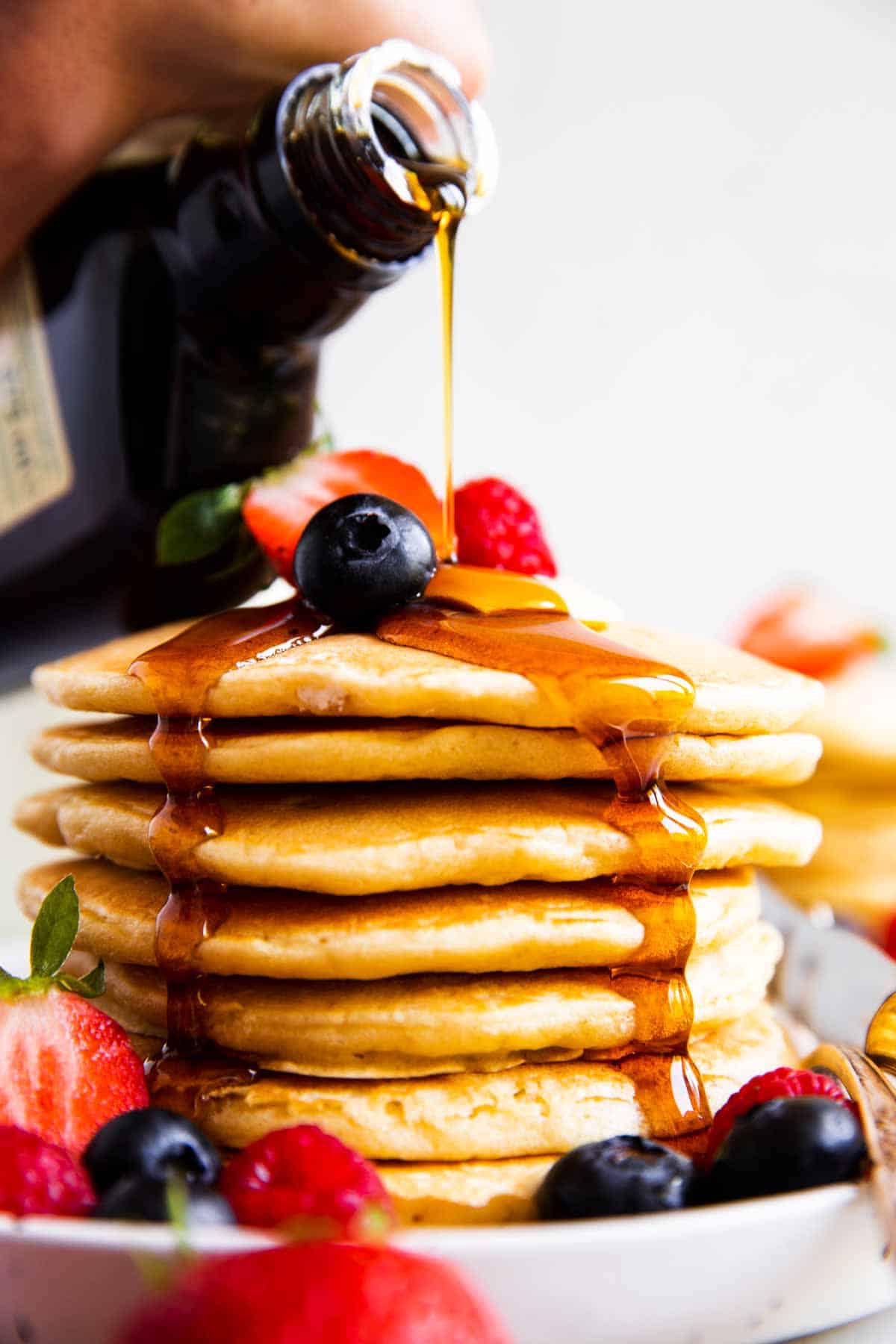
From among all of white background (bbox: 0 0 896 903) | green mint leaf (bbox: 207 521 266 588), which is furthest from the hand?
white background (bbox: 0 0 896 903)

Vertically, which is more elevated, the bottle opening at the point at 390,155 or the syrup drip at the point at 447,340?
the bottle opening at the point at 390,155

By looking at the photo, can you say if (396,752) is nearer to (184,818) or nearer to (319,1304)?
(184,818)

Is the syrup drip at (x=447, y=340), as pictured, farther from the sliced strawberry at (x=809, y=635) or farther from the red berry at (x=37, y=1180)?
the sliced strawberry at (x=809, y=635)

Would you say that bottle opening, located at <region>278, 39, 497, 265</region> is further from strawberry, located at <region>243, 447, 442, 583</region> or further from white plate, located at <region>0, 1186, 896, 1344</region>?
white plate, located at <region>0, 1186, 896, 1344</region>

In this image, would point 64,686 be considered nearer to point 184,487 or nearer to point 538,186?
point 184,487

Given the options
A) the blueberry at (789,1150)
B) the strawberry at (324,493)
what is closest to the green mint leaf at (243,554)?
the strawberry at (324,493)

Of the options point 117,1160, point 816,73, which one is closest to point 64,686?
point 117,1160
